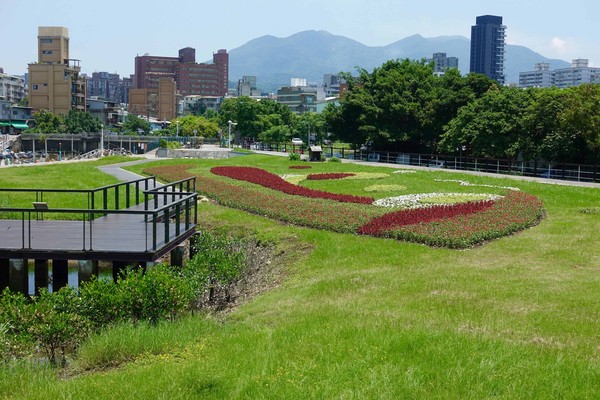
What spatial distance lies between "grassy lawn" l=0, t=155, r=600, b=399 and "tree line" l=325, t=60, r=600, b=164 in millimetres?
25806

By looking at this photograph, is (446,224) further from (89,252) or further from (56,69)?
(56,69)

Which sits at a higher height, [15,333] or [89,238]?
[89,238]

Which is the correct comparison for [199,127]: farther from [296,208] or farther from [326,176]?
[296,208]

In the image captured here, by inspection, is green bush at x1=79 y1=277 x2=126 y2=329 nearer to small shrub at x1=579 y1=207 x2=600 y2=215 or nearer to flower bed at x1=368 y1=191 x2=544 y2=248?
flower bed at x1=368 y1=191 x2=544 y2=248

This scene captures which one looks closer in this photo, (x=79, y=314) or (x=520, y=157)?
(x=79, y=314)

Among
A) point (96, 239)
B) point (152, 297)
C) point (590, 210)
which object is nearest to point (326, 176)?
point (590, 210)

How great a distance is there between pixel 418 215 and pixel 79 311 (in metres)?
12.5

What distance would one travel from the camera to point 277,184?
32875 millimetres

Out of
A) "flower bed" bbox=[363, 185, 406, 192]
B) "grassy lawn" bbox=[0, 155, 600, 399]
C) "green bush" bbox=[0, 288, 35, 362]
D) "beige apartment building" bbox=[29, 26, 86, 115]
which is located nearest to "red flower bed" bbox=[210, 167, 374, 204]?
"flower bed" bbox=[363, 185, 406, 192]

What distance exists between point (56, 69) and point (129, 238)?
12781 cm

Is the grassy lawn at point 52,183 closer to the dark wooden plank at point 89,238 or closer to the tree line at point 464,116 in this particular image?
the dark wooden plank at point 89,238

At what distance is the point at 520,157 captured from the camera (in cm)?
4481

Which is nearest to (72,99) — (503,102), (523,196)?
(503,102)

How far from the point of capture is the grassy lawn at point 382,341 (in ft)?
25.9
